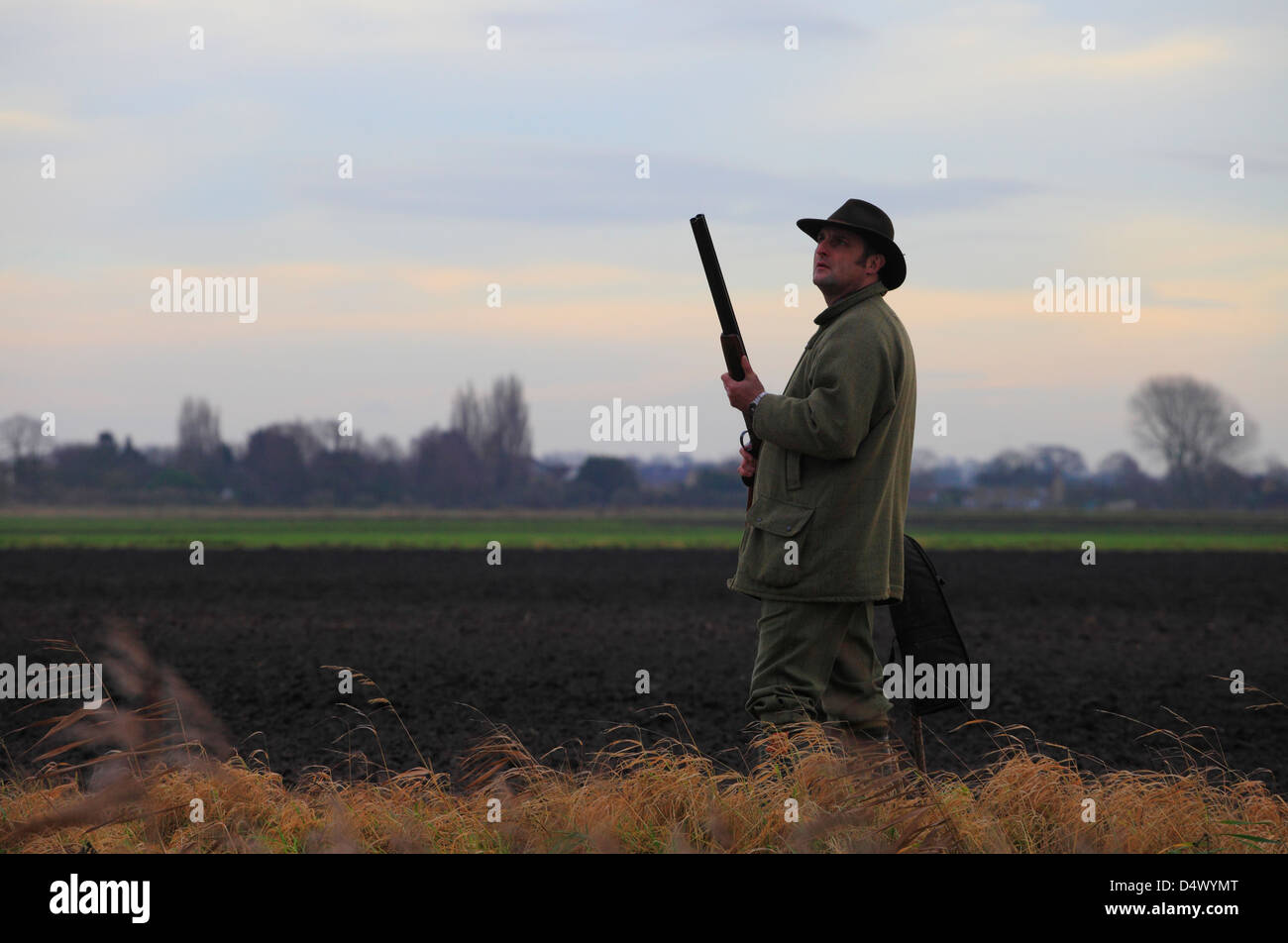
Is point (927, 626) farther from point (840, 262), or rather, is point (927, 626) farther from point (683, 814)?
point (840, 262)

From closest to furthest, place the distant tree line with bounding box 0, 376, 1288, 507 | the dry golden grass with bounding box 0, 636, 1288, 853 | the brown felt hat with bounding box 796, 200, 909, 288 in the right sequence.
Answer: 1. the dry golden grass with bounding box 0, 636, 1288, 853
2. the brown felt hat with bounding box 796, 200, 909, 288
3. the distant tree line with bounding box 0, 376, 1288, 507

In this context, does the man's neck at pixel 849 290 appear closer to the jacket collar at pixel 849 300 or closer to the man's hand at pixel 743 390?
the jacket collar at pixel 849 300

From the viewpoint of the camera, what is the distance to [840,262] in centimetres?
497

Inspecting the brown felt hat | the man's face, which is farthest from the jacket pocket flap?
the brown felt hat

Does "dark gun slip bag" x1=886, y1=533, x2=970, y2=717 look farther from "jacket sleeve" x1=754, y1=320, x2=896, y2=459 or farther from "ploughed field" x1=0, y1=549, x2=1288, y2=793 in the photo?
"ploughed field" x1=0, y1=549, x2=1288, y2=793

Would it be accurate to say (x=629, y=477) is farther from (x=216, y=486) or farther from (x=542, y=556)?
(x=542, y=556)

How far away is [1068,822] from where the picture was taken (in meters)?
4.56

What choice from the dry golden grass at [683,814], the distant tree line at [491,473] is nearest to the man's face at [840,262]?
the dry golden grass at [683,814]

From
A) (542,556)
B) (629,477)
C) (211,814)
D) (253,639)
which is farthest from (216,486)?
(211,814)

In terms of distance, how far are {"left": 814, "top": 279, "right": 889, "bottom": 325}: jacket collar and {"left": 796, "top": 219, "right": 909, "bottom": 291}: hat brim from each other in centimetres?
9

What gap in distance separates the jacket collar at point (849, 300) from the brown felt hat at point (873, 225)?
108 millimetres

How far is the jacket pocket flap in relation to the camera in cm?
474

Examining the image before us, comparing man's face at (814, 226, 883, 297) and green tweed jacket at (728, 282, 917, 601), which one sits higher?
man's face at (814, 226, 883, 297)

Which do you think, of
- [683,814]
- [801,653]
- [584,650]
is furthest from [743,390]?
[584,650]
